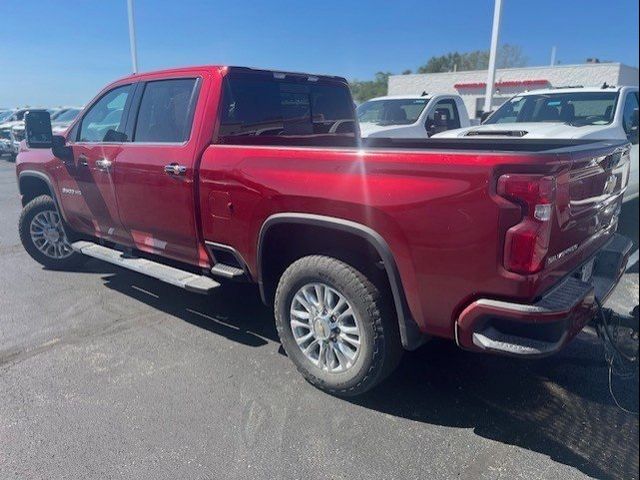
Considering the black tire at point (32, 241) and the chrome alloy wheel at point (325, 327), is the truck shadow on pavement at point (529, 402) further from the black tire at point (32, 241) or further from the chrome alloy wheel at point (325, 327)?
the black tire at point (32, 241)

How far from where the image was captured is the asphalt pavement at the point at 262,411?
8.56ft

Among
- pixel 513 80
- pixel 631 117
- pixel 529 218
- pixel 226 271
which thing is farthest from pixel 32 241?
pixel 513 80

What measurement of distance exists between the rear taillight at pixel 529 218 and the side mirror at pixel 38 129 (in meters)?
4.31

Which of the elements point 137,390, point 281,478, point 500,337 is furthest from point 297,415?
point 500,337

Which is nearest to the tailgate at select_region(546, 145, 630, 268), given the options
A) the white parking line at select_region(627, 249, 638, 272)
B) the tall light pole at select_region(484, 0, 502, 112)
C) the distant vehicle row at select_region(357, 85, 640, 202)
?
the distant vehicle row at select_region(357, 85, 640, 202)

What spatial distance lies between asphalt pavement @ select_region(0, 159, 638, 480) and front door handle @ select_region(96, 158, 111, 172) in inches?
50.7

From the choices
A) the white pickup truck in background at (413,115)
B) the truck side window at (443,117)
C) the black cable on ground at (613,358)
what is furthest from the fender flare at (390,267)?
the truck side window at (443,117)

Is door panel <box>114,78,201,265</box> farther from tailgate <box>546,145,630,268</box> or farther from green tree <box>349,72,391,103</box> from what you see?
green tree <box>349,72,391,103</box>

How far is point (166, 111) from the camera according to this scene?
13.4 feet

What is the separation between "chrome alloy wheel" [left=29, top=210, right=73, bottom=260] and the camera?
564 cm

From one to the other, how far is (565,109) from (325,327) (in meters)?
6.35

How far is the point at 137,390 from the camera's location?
3.28 meters

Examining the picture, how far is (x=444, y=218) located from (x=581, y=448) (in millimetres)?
1455

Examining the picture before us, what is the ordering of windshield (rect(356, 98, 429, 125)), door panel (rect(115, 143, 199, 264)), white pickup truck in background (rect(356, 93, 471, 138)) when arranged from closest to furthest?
1. door panel (rect(115, 143, 199, 264))
2. white pickup truck in background (rect(356, 93, 471, 138))
3. windshield (rect(356, 98, 429, 125))
